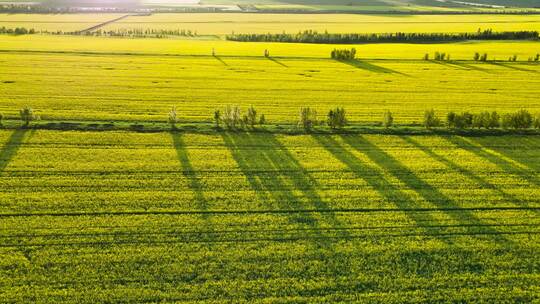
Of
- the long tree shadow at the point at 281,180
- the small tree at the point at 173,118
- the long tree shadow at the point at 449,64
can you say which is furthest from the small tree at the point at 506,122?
the long tree shadow at the point at 449,64

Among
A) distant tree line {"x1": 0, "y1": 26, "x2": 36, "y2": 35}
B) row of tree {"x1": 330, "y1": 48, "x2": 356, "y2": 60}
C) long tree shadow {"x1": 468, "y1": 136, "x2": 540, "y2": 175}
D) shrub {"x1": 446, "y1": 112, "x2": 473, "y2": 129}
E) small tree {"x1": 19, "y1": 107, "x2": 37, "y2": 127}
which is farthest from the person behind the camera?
distant tree line {"x1": 0, "y1": 26, "x2": 36, "y2": 35}

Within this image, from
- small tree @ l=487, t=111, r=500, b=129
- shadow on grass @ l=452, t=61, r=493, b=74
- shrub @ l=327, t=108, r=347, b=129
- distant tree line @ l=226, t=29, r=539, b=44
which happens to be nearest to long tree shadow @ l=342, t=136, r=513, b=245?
shrub @ l=327, t=108, r=347, b=129

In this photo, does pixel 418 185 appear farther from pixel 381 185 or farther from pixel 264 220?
pixel 264 220

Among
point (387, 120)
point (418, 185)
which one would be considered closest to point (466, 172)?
point (418, 185)

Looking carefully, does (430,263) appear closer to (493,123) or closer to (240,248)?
(240,248)

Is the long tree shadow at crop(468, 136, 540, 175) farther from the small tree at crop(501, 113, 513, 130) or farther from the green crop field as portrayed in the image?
the small tree at crop(501, 113, 513, 130)

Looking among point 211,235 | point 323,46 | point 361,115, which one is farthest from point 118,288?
point 323,46

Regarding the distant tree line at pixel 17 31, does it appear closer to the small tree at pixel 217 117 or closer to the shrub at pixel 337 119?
the small tree at pixel 217 117
